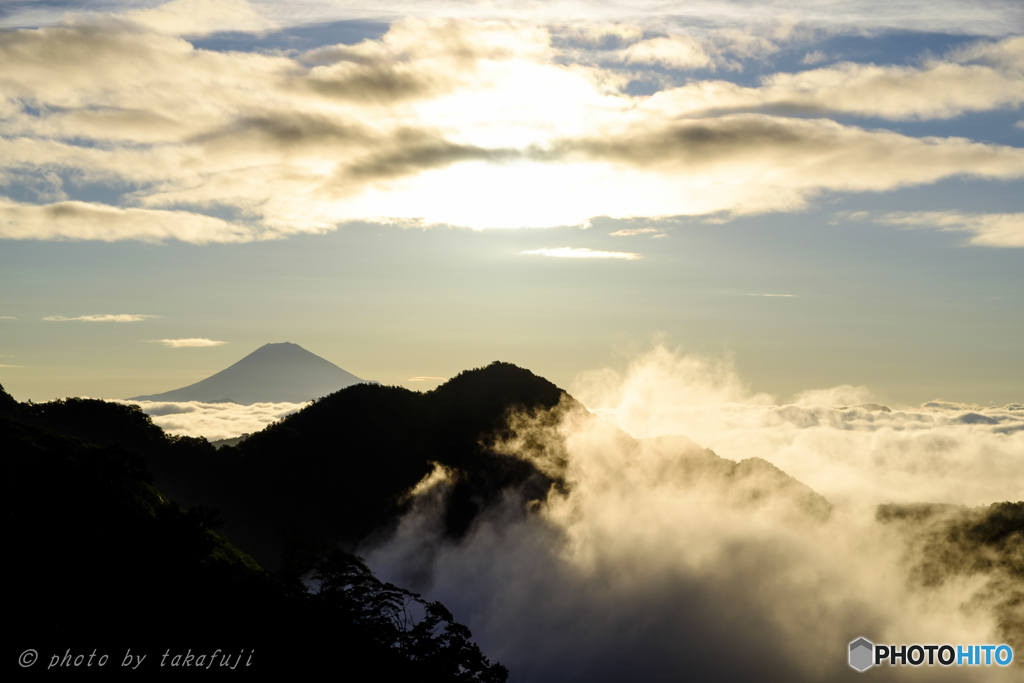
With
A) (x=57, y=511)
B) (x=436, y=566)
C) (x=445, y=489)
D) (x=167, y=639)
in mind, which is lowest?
(x=436, y=566)

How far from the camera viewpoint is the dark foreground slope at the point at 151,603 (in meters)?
48.8

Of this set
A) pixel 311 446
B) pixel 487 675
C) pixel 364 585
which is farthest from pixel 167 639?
pixel 311 446

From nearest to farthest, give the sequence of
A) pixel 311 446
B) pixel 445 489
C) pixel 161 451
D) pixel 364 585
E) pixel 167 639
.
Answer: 1. pixel 167 639
2. pixel 364 585
3. pixel 161 451
4. pixel 311 446
5. pixel 445 489

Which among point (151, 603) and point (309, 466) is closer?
point (151, 603)

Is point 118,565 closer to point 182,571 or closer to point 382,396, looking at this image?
point 182,571

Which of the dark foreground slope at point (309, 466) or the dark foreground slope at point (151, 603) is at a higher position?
the dark foreground slope at point (151, 603)

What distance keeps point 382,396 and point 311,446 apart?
37991 mm

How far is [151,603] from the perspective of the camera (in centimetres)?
5284

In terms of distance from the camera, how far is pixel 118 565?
54250 millimetres

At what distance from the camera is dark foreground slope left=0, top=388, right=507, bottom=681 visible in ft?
160

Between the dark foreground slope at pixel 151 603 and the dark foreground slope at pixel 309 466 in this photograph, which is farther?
the dark foreground slope at pixel 309 466

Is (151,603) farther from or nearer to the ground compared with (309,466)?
farther from the ground

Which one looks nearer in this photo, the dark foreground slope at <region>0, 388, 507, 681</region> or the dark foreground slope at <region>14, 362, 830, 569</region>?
the dark foreground slope at <region>0, 388, 507, 681</region>

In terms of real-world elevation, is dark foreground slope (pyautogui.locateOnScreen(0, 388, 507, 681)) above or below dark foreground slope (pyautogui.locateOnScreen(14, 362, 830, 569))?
above
